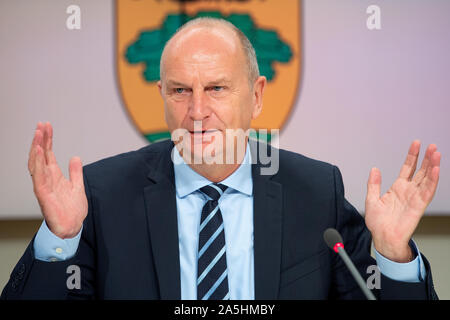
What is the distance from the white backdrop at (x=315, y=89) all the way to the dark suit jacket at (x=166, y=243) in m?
1.07

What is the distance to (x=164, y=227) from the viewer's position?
1.61m

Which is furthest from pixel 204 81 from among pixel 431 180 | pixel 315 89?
pixel 315 89

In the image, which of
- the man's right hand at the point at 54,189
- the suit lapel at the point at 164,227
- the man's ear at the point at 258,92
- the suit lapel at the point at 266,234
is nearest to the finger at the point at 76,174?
the man's right hand at the point at 54,189

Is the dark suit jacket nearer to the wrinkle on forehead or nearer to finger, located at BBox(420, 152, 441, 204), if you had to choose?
finger, located at BBox(420, 152, 441, 204)

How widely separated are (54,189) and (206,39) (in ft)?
2.16

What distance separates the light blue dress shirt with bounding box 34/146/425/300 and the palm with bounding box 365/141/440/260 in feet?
0.22

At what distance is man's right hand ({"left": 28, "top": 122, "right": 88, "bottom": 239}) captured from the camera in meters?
1.40

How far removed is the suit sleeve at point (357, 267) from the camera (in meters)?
1.47

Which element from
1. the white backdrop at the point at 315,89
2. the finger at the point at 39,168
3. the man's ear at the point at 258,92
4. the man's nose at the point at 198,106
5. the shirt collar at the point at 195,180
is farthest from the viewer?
the white backdrop at the point at 315,89

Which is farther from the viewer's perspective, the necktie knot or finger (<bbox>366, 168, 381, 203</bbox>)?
the necktie knot

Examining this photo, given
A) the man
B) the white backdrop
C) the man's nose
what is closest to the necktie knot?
the man

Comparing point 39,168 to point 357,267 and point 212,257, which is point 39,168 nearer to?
point 212,257

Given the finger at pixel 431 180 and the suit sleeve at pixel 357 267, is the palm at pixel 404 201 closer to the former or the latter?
the finger at pixel 431 180

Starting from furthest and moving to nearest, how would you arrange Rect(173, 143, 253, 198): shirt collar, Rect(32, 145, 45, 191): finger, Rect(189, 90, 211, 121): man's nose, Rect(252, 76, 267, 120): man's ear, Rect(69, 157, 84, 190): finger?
Rect(252, 76, 267, 120): man's ear, Rect(173, 143, 253, 198): shirt collar, Rect(189, 90, 211, 121): man's nose, Rect(69, 157, 84, 190): finger, Rect(32, 145, 45, 191): finger
